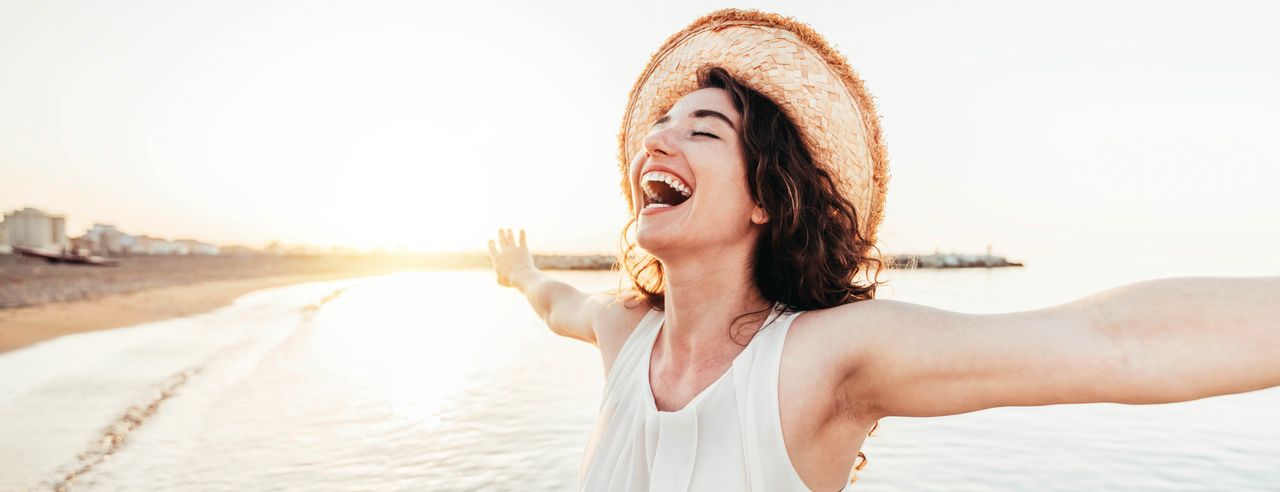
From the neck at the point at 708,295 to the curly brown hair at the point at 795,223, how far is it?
45 mm

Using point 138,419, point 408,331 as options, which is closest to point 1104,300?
point 138,419

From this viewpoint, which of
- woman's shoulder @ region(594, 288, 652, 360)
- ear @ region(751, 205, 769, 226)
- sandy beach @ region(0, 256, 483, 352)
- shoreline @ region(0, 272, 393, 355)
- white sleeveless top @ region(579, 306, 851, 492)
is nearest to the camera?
white sleeveless top @ region(579, 306, 851, 492)

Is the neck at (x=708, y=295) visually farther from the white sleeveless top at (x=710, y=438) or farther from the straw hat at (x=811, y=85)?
the straw hat at (x=811, y=85)

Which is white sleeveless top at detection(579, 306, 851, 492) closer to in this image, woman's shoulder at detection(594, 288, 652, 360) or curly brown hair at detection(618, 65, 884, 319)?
curly brown hair at detection(618, 65, 884, 319)

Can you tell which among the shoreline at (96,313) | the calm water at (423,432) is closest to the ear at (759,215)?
the calm water at (423,432)

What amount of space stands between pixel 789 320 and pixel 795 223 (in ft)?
0.98

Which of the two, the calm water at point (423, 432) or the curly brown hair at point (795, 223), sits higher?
the curly brown hair at point (795, 223)

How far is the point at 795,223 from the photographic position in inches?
76.2

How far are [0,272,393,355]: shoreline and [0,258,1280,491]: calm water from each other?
3.02 metres

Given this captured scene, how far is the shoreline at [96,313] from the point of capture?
1434 cm

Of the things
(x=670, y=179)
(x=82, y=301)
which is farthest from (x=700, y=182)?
(x=82, y=301)

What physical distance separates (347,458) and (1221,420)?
28.6 feet

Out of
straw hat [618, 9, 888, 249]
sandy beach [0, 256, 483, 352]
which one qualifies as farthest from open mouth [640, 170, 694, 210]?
sandy beach [0, 256, 483, 352]

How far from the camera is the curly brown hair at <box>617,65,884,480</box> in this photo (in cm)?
190
